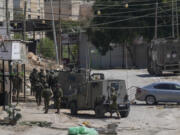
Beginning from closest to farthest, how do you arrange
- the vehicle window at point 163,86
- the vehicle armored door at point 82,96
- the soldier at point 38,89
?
the vehicle armored door at point 82,96, the soldier at point 38,89, the vehicle window at point 163,86

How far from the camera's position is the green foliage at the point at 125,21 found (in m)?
63.6

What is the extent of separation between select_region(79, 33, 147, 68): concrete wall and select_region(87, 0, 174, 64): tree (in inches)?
146

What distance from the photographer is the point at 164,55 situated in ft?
150

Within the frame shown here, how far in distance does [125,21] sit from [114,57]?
10077 mm

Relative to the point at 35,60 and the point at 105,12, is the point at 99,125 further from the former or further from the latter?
the point at 105,12

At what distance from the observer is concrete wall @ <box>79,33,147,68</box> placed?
71.2 m

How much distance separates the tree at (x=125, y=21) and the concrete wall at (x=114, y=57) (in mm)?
3703

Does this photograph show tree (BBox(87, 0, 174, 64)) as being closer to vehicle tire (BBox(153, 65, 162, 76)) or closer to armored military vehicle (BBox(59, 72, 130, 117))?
vehicle tire (BBox(153, 65, 162, 76))

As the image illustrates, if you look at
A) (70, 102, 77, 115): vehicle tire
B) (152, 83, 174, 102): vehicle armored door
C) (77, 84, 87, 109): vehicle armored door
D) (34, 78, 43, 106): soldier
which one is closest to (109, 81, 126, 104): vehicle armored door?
(77, 84, 87, 109): vehicle armored door

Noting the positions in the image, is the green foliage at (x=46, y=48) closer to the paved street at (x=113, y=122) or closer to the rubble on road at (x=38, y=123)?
the paved street at (x=113, y=122)

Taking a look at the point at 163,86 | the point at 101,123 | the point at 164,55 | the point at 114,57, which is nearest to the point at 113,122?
the point at 101,123

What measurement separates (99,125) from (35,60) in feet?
93.3

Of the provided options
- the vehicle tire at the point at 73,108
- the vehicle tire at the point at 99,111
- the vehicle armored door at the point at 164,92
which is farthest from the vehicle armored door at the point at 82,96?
the vehicle armored door at the point at 164,92

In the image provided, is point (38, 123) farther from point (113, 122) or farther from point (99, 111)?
point (99, 111)
